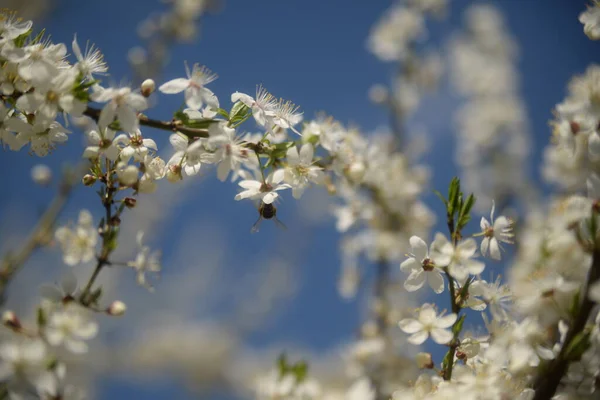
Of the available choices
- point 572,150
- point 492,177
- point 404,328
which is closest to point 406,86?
point 492,177

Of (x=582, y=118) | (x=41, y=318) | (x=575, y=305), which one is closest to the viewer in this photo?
(x=41, y=318)

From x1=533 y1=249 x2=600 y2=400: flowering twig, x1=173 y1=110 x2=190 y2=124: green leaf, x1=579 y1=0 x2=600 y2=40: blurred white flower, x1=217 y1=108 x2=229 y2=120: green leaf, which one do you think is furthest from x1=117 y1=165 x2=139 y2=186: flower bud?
x1=579 y1=0 x2=600 y2=40: blurred white flower

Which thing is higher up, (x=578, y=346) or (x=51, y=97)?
(x=51, y=97)

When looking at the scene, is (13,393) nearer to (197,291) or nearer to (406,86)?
(406,86)

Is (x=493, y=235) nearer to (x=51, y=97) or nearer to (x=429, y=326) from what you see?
(x=429, y=326)

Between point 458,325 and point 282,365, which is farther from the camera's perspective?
point 282,365

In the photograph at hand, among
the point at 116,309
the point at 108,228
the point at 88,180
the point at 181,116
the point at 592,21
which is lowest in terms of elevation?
the point at 116,309

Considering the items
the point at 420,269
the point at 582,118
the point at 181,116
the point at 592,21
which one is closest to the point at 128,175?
the point at 181,116

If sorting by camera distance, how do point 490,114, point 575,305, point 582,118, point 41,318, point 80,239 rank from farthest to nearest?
point 490,114
point 80,239
point 582,118
point 575,305
point 41,318
